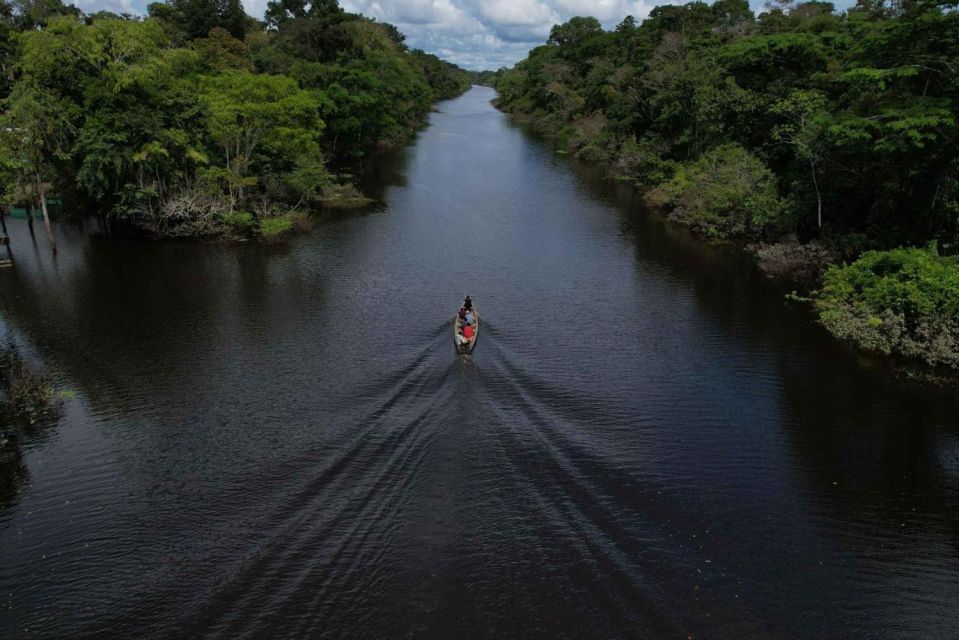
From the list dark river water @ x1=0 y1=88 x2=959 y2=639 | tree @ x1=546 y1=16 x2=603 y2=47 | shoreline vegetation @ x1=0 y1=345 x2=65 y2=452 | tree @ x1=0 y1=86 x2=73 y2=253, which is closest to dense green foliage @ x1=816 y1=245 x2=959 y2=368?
dark river water @ x1=0 y1=88 x2=959 y2=639

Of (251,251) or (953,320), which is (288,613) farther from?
(251,251)

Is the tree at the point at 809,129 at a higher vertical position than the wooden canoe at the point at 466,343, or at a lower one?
higher

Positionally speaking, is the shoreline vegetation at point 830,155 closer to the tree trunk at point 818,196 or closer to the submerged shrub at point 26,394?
the tree trunk at point 818,196

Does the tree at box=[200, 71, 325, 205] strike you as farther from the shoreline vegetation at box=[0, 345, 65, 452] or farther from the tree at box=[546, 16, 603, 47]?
the tree at box=[546, 16, 603, 47]

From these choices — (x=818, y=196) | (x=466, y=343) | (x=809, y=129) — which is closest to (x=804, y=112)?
(x=809, y=129)

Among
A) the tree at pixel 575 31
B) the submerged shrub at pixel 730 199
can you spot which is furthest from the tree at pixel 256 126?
the tree at pixel 575 31

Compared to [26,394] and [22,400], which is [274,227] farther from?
[22,400]
